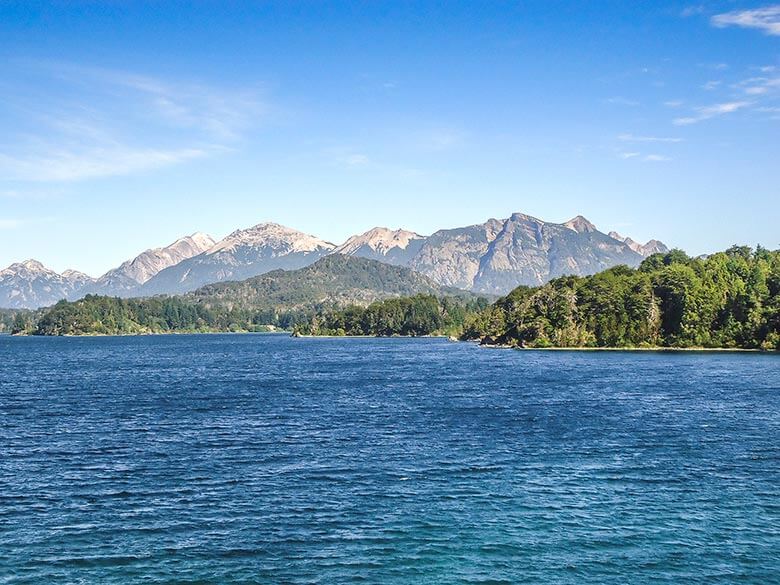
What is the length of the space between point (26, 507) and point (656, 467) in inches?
1860

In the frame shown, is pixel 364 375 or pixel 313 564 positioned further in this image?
pixel 364 375

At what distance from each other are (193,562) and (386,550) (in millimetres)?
10431

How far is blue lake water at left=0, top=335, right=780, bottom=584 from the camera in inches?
1604

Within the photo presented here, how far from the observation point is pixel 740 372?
502ft

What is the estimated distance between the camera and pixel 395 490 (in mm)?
55062

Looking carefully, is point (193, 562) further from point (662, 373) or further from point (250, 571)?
point (662, 373)

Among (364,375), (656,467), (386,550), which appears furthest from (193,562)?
(364,375)

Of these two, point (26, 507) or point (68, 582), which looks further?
point (26, 507)

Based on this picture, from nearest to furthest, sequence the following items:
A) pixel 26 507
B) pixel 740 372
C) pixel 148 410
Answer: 1. pixel 26 507
2. pixel 148 410
3. pixel 740 372

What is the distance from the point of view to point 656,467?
62219 mm

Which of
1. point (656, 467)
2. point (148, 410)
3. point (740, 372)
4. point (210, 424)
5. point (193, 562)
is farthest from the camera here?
point (740, 372)

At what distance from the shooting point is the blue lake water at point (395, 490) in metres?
40.8

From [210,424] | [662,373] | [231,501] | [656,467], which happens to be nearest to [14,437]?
[210,424]

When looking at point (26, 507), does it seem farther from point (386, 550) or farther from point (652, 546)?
point (652, 546)
